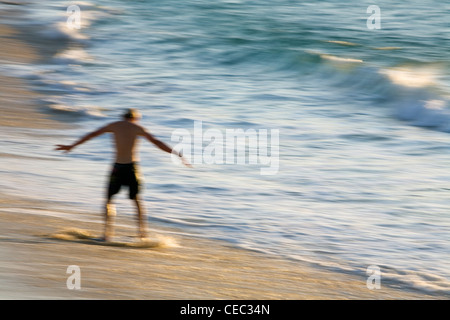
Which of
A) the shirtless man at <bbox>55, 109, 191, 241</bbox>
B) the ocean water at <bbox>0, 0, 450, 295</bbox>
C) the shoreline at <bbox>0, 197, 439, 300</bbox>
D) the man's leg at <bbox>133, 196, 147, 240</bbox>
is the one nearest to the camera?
the shoreline at <bbox>0, 197, 439, 300</bbox>

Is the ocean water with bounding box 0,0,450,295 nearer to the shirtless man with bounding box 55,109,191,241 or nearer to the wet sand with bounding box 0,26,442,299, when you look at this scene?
the wet sand with bounding box 0,26,442,299

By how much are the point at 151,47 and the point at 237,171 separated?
498 inches

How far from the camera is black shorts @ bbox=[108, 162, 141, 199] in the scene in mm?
7855

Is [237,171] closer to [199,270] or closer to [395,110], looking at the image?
[199,270]

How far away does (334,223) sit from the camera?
9.20m

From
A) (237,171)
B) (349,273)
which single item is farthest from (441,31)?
(349,273)

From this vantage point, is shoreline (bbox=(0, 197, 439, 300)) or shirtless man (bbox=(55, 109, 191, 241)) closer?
shoreline (bbox=(0, 197, 439, 300))

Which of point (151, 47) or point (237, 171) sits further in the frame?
point (151, 47)

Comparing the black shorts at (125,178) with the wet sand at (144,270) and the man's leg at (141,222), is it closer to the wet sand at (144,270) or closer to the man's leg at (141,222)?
the man's leg at (141,222)

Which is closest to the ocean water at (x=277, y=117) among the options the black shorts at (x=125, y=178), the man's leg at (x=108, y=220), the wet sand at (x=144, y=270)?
the wet sand at (x=144, y=270)

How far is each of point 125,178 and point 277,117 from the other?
7.40 meters

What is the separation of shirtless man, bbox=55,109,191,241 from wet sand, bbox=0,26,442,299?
36 cm

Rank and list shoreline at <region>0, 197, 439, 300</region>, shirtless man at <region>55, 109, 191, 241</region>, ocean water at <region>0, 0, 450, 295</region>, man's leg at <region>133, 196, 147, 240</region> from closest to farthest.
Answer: shoreline at <region>0, 197, 439, 300</region>
shirtless man at <region>55, 109, 191, 241</region>
man's leg at <region>133, 196, 147, 240</region>
ocean water at <region>0, 0, 450, 295</region>

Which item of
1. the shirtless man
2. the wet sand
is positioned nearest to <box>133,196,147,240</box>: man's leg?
the shirtless man
